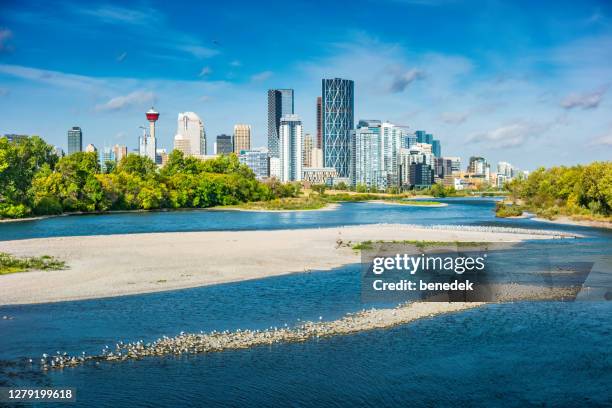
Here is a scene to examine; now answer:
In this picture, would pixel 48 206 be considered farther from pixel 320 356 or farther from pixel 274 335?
pixel 320 356

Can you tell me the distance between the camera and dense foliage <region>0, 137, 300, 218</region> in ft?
340

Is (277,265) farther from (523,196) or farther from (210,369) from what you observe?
(523,196)

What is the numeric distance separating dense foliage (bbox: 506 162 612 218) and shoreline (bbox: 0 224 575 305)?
1172 inches

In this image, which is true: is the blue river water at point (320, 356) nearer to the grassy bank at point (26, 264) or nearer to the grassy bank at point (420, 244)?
the grassy bank at point (26, 264)

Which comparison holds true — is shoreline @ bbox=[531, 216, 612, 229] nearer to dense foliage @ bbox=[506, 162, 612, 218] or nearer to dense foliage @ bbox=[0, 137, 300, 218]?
dense foliage @ bbox=[506, 162, 612, 218]

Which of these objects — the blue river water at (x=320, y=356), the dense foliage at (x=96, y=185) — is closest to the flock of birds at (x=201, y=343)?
the blue river water at (x=320, y=356)

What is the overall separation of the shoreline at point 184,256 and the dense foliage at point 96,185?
46790 millimetres

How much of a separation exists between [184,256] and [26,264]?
40.8ft

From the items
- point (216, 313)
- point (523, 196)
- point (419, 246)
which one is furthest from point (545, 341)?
point (523, 196)

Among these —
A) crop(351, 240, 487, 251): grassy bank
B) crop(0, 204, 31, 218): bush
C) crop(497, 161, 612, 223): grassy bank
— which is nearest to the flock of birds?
crop(351, 240, 487, 251): grassy bank

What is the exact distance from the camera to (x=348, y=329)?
89.3 feet

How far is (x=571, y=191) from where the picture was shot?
110625 mm

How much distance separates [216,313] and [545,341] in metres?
16.1

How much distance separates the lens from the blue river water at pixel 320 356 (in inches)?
789
